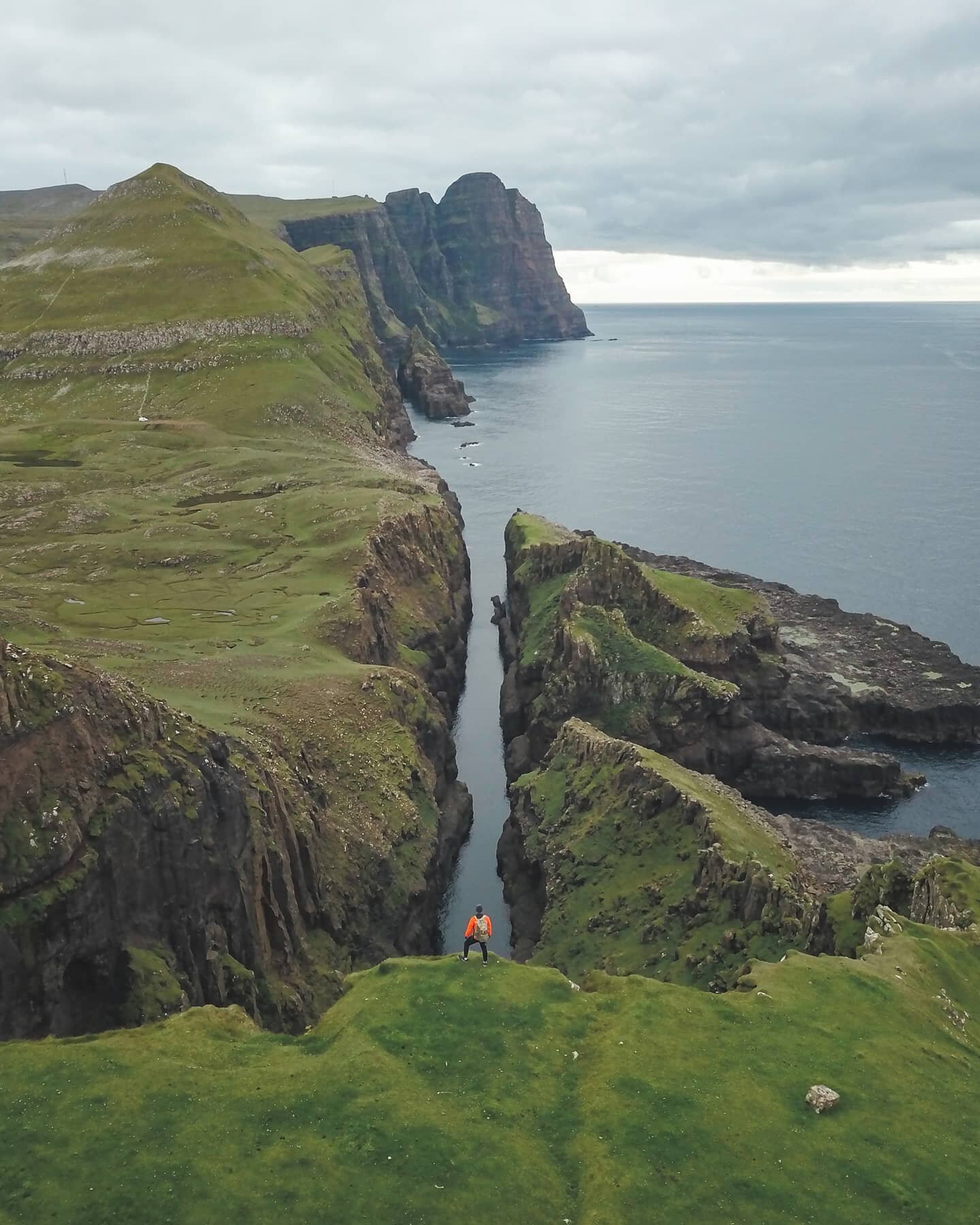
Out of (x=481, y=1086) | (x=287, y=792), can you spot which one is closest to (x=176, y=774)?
(x=287, y=792)

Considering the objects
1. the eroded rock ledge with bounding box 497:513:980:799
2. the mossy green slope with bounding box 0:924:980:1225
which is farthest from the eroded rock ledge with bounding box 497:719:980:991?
the eroded rock ledge with bounding box 497:513:980:799

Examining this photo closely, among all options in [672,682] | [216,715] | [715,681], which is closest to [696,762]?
[672,682]

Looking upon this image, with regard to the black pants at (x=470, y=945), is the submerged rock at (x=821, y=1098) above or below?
below

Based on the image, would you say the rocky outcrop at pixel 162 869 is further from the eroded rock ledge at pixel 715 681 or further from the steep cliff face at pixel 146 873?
the eroded rock ledge at pixel 715 681

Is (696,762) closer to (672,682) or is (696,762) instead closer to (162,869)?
(672,682)

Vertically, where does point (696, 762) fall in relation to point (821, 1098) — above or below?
below

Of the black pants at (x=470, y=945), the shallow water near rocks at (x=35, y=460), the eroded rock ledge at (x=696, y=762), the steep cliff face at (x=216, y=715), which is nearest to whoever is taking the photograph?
the steep cliff face at (x=216, y=715)

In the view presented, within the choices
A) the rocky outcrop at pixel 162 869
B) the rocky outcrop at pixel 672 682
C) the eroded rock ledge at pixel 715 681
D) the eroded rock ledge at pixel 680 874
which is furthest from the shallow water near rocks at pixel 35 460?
the rocky outcrop at pixel 162 869
